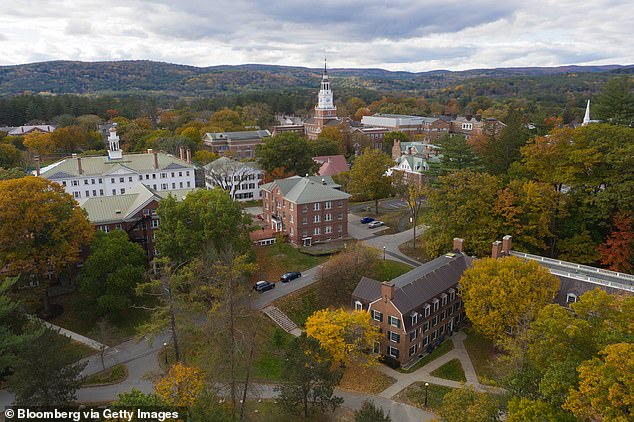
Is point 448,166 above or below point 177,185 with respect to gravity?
above

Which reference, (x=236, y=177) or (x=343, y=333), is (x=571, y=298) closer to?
(x=343, y=333)

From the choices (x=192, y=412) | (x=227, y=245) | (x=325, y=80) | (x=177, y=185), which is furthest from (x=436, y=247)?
(x=325, y=80)

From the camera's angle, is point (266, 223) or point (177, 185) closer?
point (266, 223)

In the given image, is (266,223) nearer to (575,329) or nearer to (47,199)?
(47,199)

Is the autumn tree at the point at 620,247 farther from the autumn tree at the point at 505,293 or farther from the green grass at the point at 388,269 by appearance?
the green grass at the point at 388,269

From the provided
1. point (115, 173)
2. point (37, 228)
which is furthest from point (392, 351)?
point (115, 173)

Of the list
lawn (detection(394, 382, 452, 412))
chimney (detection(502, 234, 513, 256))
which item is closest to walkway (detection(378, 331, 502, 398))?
lawn (detection(394, 382, 452, 412))

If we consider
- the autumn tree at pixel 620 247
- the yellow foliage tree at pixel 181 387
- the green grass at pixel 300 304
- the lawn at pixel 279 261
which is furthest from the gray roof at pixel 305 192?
the yellow foliage tree at pixel 181 387

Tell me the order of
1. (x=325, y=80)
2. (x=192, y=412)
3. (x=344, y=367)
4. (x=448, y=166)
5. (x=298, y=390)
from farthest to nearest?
(x=325, y=80) → (x=448, y=166) → (x=344, y=367) → (x=298, y=390) → (x=192, y=412)
